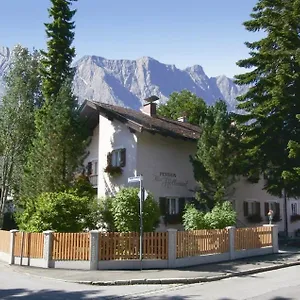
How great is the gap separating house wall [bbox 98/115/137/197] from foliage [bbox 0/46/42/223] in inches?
225

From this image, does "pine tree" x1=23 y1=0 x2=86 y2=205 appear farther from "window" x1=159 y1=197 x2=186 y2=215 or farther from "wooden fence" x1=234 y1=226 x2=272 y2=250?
"wooden fence" x1=234 y1=226 x2=272 y2=250

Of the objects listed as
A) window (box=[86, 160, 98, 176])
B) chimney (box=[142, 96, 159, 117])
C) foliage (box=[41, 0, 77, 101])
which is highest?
foliage (box=[41, 0, 77, 101])

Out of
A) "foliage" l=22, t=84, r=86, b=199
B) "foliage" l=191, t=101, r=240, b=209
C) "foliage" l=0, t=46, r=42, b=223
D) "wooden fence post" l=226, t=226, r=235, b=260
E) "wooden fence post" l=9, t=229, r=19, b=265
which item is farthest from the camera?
"foliage" l=0, t=46, r=42, b=223

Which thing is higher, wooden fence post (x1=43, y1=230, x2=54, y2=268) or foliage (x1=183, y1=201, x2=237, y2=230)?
foliage (x1=183, y1=201, x2=237, y2=230)

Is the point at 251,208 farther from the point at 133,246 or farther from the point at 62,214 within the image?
the point at 62,214

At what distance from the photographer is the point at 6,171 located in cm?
3045

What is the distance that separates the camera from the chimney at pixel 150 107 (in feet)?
96.7

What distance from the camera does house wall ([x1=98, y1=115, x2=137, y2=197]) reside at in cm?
2473

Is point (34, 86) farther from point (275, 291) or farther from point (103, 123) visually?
point (275, 291)

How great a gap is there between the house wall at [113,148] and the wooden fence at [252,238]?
8209 mm

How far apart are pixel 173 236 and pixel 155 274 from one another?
2.01 metres

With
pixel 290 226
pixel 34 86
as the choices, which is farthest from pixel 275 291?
pixel 34 86

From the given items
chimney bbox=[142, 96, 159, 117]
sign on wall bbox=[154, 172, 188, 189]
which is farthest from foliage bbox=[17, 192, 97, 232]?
chimney bbox=[142, 96, 159, 117]

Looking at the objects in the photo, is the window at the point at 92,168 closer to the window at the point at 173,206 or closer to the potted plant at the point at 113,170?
the potted plant at the point at 113,170
